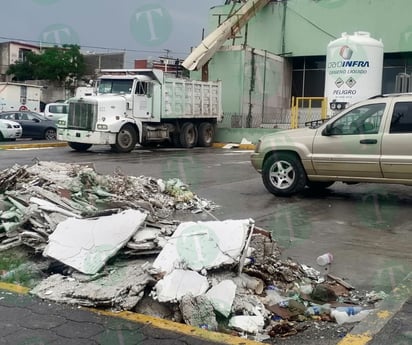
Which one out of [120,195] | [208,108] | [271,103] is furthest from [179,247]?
[271,103]

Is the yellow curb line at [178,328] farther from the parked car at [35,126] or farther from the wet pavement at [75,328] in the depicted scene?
the parked car at [35,126]

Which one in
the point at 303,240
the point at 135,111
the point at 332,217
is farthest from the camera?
the point at 135,111

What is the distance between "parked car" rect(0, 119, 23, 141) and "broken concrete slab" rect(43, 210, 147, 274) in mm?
20646

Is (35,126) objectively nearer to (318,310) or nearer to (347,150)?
(347,150)

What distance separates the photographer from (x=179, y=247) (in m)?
5.34

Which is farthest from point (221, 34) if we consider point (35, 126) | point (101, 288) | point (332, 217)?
point (101, 288)

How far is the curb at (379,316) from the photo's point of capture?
4113 millimetres

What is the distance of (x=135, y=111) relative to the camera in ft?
70.1

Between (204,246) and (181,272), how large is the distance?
1.73 ft

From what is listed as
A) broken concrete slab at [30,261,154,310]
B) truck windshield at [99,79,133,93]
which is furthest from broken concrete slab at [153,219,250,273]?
truck windshield at [99,79,133,93]

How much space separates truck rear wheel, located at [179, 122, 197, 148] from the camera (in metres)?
24.2

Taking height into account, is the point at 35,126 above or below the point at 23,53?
below

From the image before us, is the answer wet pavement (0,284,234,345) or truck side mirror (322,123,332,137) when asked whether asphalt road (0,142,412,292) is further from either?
wet pavement (0,284,234,345)

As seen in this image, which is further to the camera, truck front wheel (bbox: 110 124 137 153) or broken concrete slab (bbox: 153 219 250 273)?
truck front wheel (bbox: 110 124 137 153)
